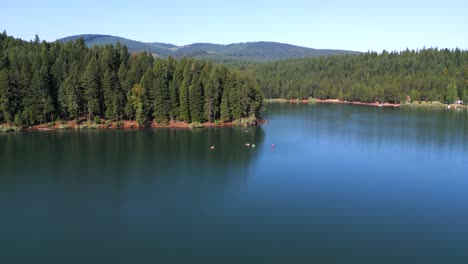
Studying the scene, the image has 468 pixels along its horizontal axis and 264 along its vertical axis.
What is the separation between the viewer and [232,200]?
92.3 feet

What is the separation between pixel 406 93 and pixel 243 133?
241 feet

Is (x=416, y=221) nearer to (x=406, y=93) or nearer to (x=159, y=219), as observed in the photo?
(x=159, y=219)

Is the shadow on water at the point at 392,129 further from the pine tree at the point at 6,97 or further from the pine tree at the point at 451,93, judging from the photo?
the pine tree at the point at 6,97

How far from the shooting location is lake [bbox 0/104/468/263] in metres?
20.8

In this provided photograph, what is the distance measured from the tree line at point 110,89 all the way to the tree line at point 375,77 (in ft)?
203

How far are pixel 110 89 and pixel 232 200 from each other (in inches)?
1540

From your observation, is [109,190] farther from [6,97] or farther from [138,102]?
[6,97]

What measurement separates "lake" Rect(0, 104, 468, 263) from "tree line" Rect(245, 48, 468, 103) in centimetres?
6343

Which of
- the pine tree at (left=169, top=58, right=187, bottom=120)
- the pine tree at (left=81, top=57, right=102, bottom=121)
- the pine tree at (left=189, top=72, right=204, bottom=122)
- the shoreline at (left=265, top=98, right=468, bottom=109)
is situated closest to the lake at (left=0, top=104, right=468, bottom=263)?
the pine tree at (left=81, top=57, right=102, bottom=121)

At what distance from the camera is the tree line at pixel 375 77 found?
4316 inches

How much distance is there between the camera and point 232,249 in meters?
20.8

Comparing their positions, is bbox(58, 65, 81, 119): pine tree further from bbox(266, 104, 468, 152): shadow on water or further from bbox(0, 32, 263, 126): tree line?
bbox(266, 104, 468, 152): shadow on water

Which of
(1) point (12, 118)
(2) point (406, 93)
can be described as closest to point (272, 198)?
(1) point (12, 118)

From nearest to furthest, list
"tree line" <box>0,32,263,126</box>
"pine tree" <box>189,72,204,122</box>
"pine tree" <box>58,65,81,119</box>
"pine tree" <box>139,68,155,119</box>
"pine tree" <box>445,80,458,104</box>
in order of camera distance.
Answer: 1. "tree line" <box>0,32,263,126</box>
2. "pine tree" <box>58,65,81,119</box>
3. "pine tree" <box>189,72,204,122</box>
4. "pine tree" <box>139,68,155,119</box>
5. "pine tree" <box>445,80,458,104</box>
